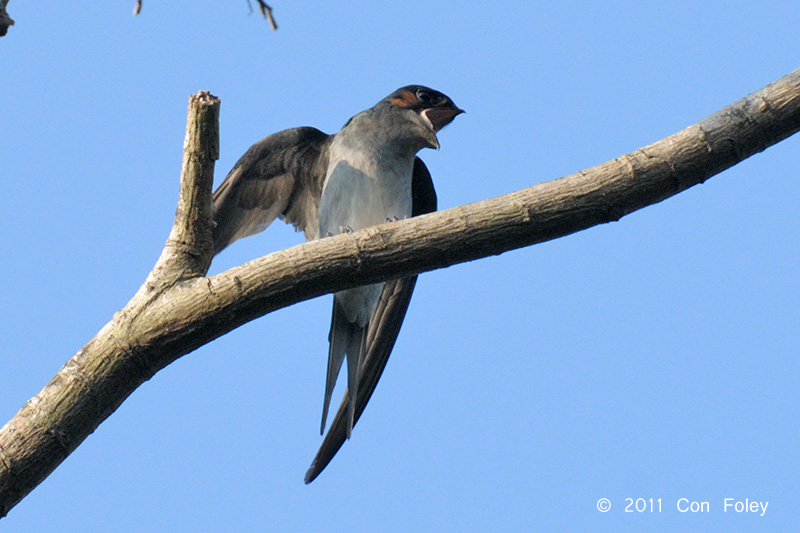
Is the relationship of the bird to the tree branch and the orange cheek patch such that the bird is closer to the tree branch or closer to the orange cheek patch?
the orange cheek patch

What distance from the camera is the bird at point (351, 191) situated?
23.0 feet

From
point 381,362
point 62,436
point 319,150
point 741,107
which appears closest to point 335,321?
point 381,362

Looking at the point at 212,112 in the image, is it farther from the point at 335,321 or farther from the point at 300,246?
the point at 335,321

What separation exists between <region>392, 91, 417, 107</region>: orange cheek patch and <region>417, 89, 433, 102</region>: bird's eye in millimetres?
50

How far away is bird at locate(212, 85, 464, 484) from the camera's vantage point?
702 cm

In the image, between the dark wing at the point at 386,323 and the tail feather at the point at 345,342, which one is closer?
the tail feather at the point at 345,342

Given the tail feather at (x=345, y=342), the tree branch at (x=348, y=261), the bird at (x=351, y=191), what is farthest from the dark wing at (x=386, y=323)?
the tree branch at (x=348, y=261)

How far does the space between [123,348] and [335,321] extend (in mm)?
3277

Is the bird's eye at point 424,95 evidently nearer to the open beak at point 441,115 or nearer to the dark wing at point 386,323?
the open beak at point 441,115

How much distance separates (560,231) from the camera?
12.2ft

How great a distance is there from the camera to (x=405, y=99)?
24.9 ft

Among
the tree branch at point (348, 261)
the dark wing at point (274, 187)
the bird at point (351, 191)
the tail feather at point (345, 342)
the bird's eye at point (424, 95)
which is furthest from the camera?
the bird's eye at point (424, 95)

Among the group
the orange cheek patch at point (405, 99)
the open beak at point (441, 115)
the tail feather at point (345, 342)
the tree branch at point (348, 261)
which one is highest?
the orange cheek patch at point (405, 99)

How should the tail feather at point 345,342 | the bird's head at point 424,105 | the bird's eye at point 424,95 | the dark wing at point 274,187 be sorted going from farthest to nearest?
the bird's eye at point 424,95 < the bird's head at point 424,105 < the dark wing at point 274,187 < the tail feather at point 345,342
